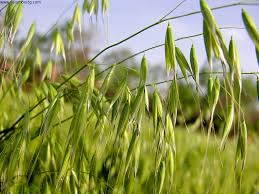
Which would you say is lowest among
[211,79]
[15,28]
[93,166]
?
[93,166]

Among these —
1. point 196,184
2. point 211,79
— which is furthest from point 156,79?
point 196,184

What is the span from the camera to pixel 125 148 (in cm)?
94

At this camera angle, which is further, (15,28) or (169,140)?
(15,28)

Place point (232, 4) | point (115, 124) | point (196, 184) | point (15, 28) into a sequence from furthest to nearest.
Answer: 1. point (196, 184)
2. point (15, 28)
3. point (115, 124)
4. point (232, 4)

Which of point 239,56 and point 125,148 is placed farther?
point 125,148

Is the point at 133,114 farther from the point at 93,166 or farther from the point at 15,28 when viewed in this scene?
Result: the point at 15,28

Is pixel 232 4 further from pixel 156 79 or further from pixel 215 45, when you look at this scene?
pixel 156 79

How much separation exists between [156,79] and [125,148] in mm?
154

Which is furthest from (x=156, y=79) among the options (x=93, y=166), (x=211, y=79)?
(x=93, y=166)

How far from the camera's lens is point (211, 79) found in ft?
2.87

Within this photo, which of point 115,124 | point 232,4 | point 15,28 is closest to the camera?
point 232,4

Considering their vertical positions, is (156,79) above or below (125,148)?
above

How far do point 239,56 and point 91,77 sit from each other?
0.26 meters

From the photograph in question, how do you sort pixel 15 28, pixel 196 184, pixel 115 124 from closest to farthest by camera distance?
1. pixel 115 124
2. pixel 15 28
3. pixel 196 184
